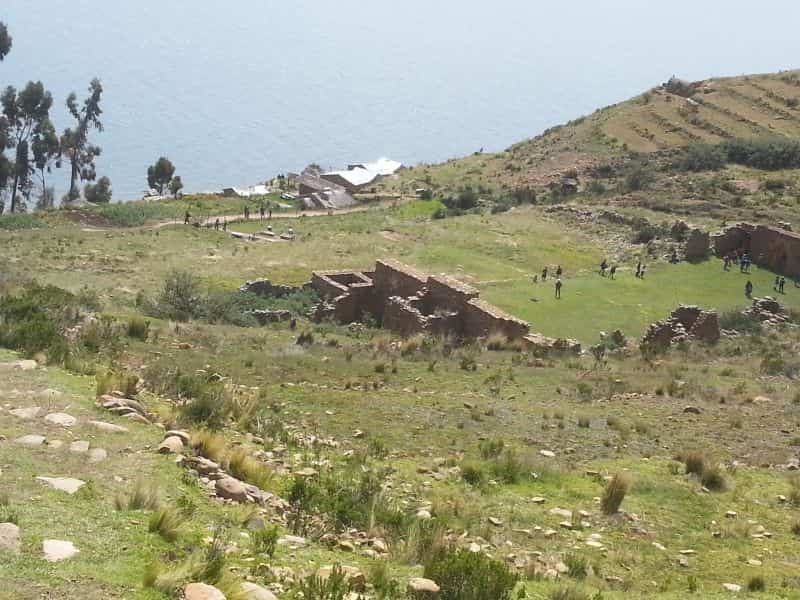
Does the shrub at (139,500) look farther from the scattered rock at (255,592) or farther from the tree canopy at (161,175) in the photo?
the tree canopy at (161,175)

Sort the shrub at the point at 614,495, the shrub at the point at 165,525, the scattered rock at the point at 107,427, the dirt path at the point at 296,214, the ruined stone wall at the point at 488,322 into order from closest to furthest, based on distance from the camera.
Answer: the shrub at the point at 165,525
the scattered rock at the point at 107,427
the shrub at the point at 614,495
the ruined stone wall at the point at 488,322
the dirt path at the point at 296,214

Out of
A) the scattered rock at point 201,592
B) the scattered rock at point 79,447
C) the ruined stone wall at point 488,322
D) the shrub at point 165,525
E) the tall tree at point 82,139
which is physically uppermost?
the tall tree at point 82,139

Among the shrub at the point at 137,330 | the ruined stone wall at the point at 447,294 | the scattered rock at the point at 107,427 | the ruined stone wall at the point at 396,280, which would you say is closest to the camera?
A: the scattered rock at the point at 107,427

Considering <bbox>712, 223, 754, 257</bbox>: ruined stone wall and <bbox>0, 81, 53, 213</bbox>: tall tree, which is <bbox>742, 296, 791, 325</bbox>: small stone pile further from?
<bbox>0, 81, 53, 213</bbox>: tall tree

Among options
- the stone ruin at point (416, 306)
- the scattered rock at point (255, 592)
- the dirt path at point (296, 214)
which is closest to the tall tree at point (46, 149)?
the dirt path at point (296, 214)

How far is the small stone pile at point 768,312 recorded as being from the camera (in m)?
27.0

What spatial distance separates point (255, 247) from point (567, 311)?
15899 millimetres

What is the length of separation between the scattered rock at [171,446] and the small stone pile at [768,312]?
21.5m

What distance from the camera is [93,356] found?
14.2 metres

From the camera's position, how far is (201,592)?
6047 mm

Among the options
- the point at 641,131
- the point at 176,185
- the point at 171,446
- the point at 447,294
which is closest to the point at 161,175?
the point at 176,185

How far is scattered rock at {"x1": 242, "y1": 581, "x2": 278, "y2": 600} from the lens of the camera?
626cm

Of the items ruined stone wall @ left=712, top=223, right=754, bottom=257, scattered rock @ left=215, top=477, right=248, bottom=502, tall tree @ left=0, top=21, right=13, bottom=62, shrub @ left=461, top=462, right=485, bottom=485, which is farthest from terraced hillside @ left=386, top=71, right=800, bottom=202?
scattered rock @ left=215, top=477, right=248, bottom=502

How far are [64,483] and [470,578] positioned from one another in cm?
353
